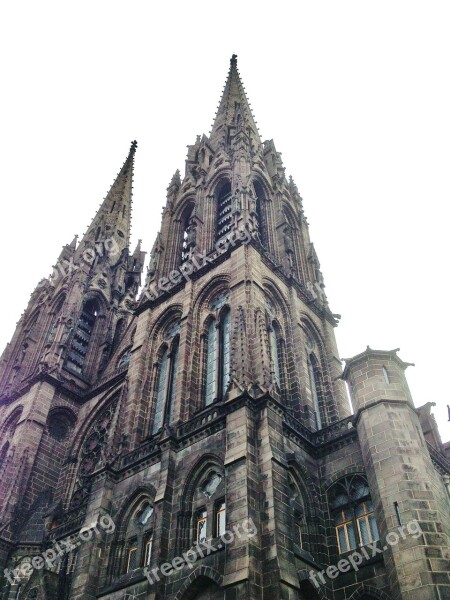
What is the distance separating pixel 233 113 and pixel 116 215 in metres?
14.2

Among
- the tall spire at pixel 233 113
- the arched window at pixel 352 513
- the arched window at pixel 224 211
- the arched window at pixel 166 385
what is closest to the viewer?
the arched window at pixel 352 513

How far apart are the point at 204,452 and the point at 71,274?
24.8m

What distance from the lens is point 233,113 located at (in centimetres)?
4072

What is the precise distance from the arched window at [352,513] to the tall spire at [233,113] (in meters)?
22.7

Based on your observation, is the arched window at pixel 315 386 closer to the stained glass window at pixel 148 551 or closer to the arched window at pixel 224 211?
the stained glass window at pixel 148 551

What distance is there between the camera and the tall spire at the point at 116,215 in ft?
156

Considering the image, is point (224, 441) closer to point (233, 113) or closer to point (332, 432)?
point (332, 432)

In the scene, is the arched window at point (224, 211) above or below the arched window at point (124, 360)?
above

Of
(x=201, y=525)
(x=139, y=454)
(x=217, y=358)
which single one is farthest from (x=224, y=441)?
(x=217, y=358)

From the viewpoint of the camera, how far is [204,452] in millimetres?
19359
